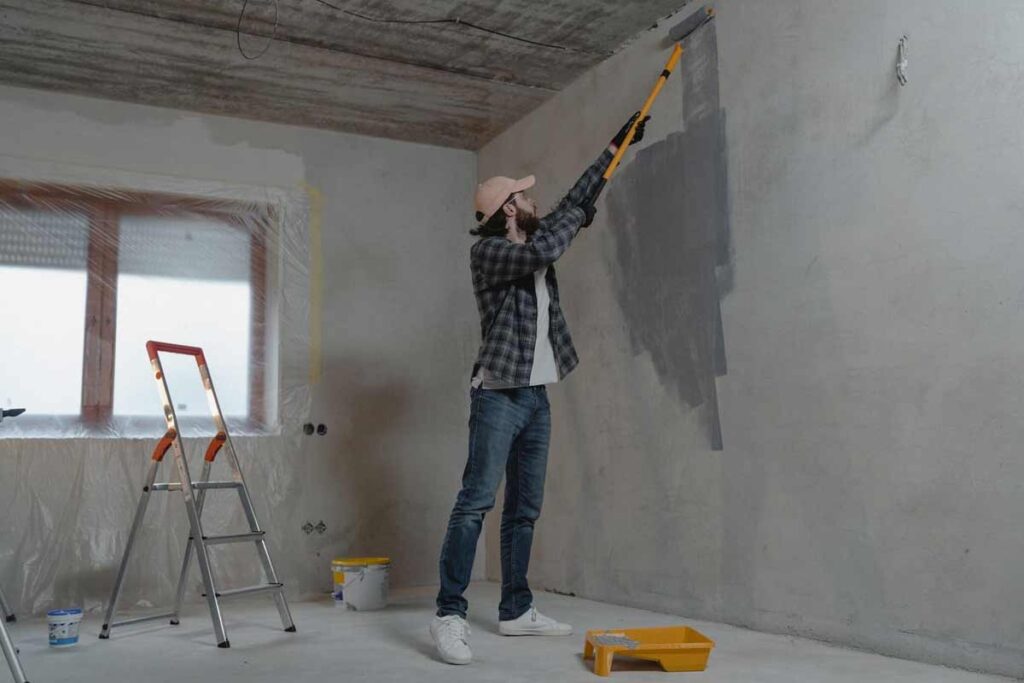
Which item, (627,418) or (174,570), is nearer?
(627,418)

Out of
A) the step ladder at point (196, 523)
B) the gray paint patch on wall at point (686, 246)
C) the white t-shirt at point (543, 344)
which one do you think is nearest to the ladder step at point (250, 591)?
the step ladder at point (196, 523)

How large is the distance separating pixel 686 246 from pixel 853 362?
85 centimetres

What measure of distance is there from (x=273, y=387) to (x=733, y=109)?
233 centimetres

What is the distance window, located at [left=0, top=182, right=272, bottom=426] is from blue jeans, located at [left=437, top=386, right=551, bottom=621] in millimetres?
1707

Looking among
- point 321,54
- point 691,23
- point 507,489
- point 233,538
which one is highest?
point 321,54

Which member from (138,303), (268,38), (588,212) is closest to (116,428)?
(138,303)

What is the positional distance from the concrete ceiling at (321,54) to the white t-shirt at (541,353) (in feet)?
3.66

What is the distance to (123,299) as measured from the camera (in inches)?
152

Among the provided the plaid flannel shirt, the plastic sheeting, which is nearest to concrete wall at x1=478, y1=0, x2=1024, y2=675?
the plaid flannel shirt

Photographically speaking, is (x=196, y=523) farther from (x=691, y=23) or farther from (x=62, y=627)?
(x=691, y=23)

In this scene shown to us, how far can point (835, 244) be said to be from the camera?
2648 mm

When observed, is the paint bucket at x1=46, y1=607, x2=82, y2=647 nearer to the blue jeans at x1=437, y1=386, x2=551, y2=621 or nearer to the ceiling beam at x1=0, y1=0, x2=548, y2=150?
the blue jeans at x1=437, y1=386, x2=551, y2=621

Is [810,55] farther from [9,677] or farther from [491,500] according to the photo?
[9,677]

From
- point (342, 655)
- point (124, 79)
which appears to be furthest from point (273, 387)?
point (342, 655)
